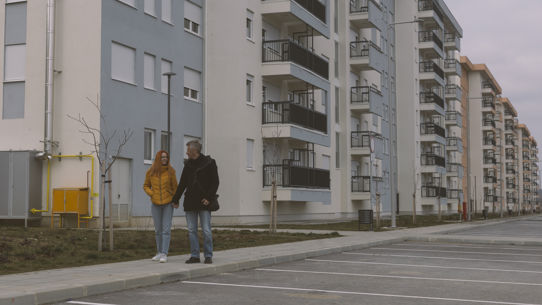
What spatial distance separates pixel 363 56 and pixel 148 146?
2281 cm

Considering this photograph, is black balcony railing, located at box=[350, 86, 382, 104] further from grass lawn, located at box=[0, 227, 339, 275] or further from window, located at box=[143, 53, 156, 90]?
grass lawn, located at box=[0, 227, 339, 275]

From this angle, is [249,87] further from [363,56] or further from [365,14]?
[365,14]

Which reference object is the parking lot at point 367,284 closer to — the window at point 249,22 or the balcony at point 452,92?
the window at point 249,22

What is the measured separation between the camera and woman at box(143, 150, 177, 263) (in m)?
11.7

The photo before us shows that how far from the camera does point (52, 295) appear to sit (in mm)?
8047

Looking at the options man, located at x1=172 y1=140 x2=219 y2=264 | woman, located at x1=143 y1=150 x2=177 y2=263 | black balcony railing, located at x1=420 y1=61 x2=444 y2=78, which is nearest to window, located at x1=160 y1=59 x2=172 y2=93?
woman, located at x1=143 y1=150 x2=177 y2=263

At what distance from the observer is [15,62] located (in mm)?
25516

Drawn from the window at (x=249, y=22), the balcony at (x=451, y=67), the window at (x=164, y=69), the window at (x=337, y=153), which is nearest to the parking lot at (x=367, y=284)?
the window at (x=164, y=69)

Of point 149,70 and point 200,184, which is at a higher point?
point 149,70

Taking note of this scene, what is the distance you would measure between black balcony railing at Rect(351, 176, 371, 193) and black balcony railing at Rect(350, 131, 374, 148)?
2.12 meters

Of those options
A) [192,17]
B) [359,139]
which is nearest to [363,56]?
[359,139]

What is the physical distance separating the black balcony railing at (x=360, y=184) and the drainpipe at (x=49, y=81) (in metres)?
25.4

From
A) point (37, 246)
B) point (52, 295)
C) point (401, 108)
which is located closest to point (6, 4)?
point (37, 246)

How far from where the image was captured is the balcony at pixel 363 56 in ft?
152
